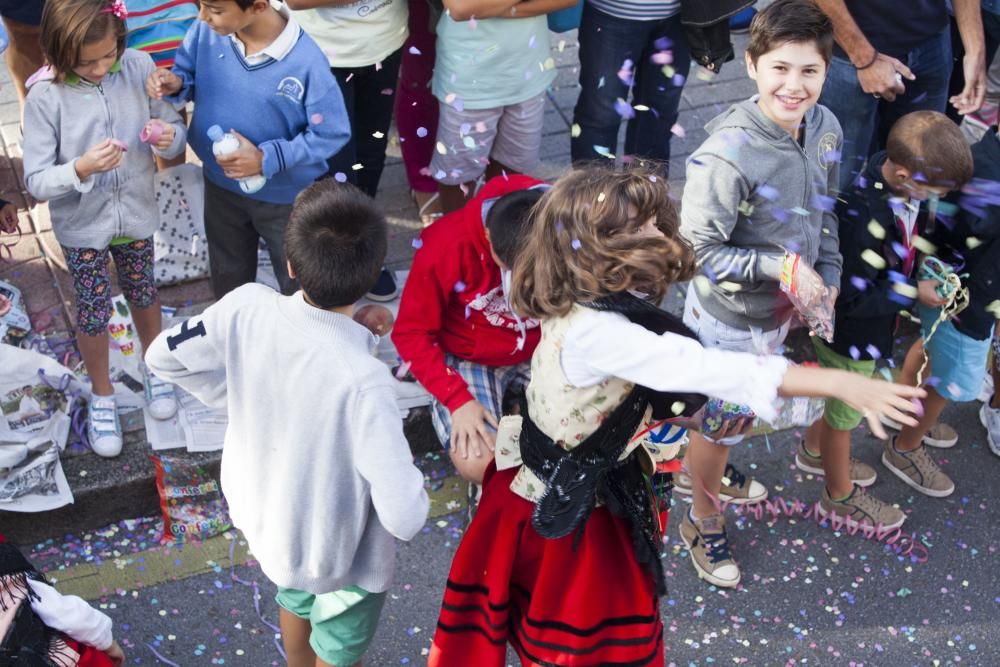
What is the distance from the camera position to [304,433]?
2412 mm

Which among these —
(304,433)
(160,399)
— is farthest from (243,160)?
(304,433)

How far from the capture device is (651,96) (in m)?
4.25

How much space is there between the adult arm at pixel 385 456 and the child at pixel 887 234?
150 cm

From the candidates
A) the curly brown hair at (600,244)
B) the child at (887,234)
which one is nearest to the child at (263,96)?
the curly brown hair at (600,244)

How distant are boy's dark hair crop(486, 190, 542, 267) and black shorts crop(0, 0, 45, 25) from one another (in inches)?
84.0

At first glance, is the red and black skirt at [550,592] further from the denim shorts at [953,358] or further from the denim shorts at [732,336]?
the denim shorts at [953,358]

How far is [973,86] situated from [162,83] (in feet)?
8.90

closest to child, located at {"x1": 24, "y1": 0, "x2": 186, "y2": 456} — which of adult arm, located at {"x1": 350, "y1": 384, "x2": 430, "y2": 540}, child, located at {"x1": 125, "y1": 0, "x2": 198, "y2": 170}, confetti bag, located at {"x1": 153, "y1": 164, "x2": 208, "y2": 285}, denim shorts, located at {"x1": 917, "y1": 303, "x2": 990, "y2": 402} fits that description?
confetti bag, located at {"x1": 153, "y1": 164, "x2": 208, "y2": 285}

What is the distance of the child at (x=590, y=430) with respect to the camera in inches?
87.8

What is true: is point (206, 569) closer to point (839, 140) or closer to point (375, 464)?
point (375, 464)

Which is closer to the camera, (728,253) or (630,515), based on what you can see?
(630,515)

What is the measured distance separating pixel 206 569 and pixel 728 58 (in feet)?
7.89

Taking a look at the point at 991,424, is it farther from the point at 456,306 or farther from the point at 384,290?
the point at 384,290

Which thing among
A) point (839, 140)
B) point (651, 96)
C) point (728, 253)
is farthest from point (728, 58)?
point (728, 253)
